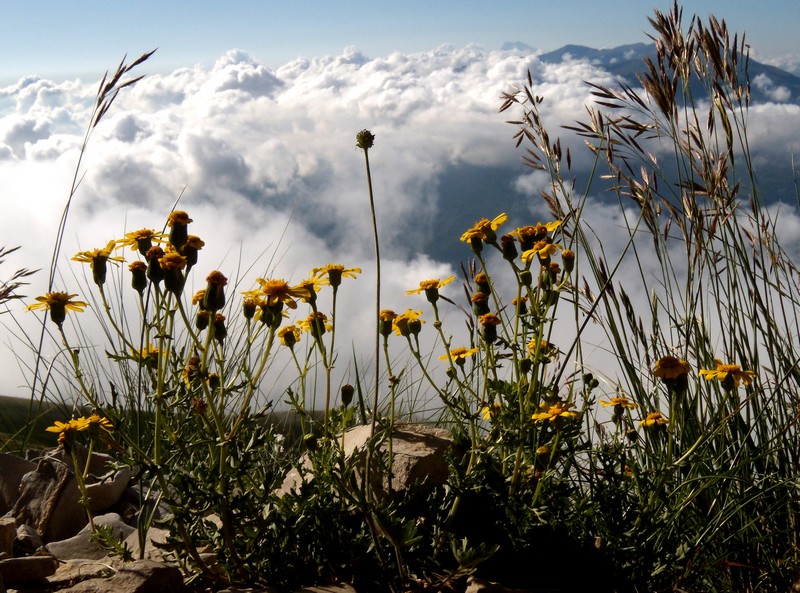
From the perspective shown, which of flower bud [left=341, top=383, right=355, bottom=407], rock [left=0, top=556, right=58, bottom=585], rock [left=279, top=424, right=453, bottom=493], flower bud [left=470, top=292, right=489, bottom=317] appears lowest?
rock [left=0, top=556, right=58, bottom=585]

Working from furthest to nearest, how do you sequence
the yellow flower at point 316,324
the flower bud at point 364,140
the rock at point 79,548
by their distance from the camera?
the rock at point 79,548, the yellow flower at point 316,324, the flower bud at point 364,140

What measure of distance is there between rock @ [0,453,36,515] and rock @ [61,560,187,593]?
132 centimetres

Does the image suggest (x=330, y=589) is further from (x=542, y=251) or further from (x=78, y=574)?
(x=542, y=251)

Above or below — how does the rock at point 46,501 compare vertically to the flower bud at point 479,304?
below

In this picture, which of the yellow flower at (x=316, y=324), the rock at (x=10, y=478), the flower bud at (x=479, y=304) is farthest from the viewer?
the rock at (x=10, y=478)

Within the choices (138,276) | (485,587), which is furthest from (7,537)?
(485,587)

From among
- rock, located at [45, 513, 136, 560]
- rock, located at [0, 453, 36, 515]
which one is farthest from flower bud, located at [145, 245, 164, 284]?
rock, located at [0, 453, 36, 515]

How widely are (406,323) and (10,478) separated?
6.04ft

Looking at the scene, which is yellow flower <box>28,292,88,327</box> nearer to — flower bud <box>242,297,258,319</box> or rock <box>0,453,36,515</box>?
flower bud <box>242,297,258,319</box>

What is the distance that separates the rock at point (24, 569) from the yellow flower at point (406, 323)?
107cm

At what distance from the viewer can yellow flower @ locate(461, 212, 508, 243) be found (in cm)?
208

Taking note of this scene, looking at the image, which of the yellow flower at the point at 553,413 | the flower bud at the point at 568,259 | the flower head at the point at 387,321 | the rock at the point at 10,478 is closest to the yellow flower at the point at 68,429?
the flower head at the point at 387,321

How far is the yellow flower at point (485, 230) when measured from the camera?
2.08 m

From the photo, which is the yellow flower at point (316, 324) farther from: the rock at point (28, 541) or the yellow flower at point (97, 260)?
the rock at point (28, 541)
